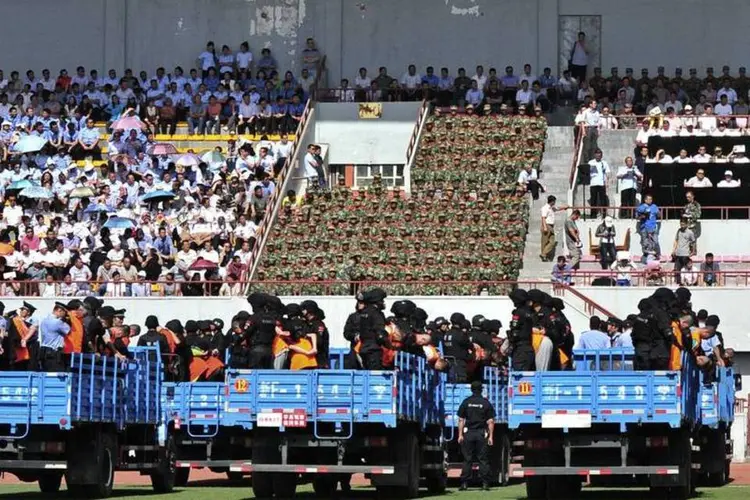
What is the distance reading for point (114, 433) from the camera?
24906mm

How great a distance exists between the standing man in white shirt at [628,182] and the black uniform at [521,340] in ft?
74.7

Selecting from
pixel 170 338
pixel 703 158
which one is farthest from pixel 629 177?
pixel 170 338

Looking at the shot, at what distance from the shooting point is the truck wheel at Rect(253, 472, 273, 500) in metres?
23.8

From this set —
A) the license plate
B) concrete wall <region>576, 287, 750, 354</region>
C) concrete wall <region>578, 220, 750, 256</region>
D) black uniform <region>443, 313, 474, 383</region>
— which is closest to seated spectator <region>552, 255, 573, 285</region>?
concrete wall <region>576, 287, 750, 354</region>

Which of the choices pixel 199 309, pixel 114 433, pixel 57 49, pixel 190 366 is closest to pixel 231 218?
pixel 199 309

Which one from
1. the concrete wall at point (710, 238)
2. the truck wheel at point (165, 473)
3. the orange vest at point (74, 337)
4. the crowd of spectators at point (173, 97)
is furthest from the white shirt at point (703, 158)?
the orange vest at point (74, 337)

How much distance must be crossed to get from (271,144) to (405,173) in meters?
3.95

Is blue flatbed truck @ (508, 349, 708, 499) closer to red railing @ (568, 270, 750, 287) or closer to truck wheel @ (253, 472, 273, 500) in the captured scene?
truck wheel @ (253, 472, 273, 500)

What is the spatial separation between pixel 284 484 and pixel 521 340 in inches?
130

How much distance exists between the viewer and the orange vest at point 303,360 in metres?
24.0

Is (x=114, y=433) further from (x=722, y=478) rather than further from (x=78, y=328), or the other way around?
(x=722, y=478)

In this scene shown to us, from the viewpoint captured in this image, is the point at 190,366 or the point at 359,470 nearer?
the point at 359,470

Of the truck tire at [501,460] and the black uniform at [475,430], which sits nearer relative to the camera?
the black uniform at [475,430]

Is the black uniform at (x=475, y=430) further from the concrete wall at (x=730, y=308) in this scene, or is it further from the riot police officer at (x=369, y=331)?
the concrete wall at (x=730, y=308)
